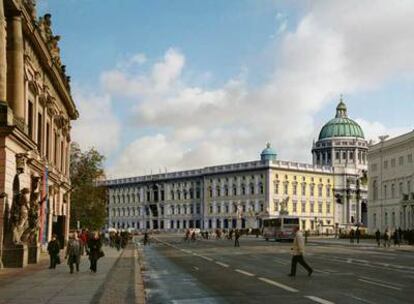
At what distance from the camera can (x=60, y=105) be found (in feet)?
192

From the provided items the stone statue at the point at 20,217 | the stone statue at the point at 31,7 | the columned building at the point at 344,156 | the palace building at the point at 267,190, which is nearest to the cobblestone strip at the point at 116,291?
the stone statue at the point at 20,217

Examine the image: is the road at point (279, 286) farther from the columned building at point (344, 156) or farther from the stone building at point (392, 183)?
the columned building at point (344, 156)

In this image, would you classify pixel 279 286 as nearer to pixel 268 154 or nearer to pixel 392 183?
pixel 392 183

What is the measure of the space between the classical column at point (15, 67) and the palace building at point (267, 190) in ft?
377

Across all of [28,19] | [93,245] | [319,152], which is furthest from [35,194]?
[319,152]

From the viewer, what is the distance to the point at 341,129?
19138cm

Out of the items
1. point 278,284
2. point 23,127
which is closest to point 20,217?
point 23,127

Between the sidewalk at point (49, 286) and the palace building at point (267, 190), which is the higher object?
the palace building at point (267, 190)

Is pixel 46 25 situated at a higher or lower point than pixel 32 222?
higher

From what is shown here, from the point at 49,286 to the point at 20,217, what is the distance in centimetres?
1078

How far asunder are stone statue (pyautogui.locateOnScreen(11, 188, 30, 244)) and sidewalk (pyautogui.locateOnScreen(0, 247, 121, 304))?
2308 mm

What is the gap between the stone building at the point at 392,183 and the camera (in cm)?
10031

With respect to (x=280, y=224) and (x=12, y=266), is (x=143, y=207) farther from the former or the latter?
(x=12, y=266)

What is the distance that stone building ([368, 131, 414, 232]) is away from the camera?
100 meters
